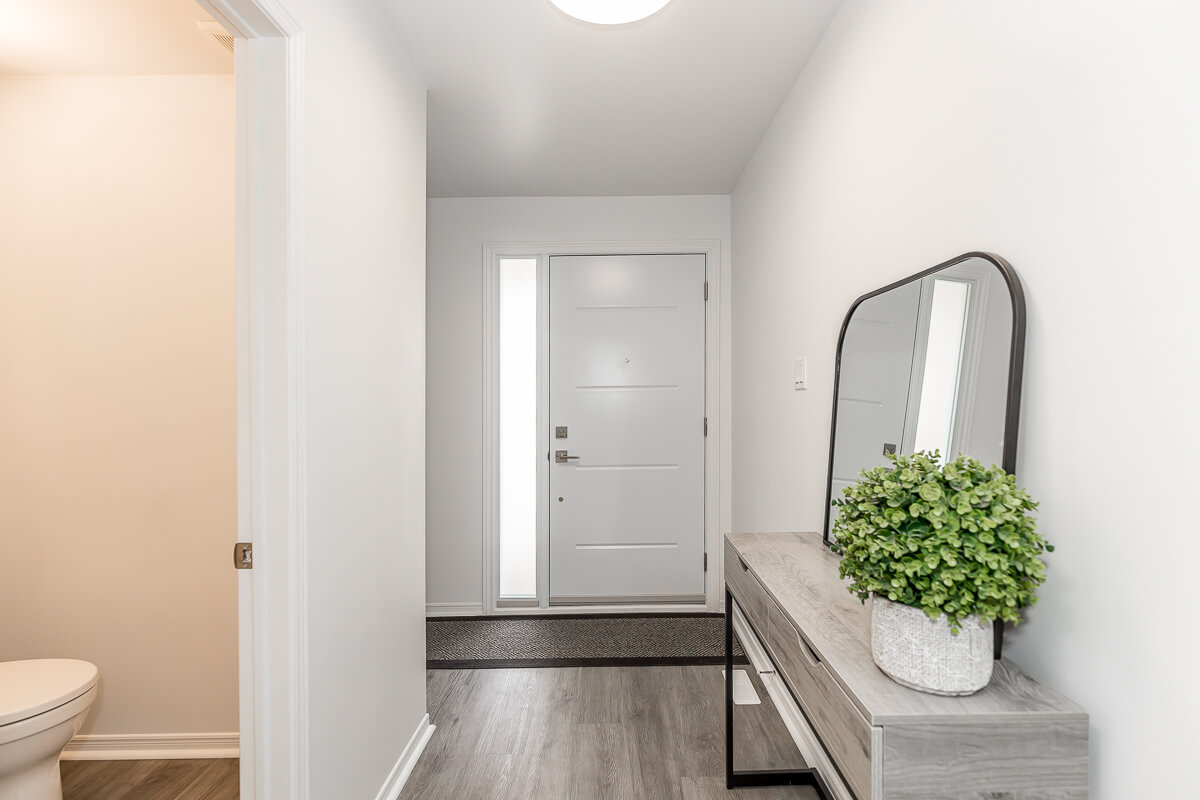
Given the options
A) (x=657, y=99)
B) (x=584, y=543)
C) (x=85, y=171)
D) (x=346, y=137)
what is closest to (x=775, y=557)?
(x=346, y=137)

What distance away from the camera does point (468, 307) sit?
3.80 meters

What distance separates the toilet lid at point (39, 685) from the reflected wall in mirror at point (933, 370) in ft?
7.57

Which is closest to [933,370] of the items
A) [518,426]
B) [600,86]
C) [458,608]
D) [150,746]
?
[600,86]

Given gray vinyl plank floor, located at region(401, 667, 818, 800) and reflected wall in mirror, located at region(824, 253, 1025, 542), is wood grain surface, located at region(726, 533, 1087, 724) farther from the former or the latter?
gray vinyl plank floor, located at region(401, 667, 818, 800)

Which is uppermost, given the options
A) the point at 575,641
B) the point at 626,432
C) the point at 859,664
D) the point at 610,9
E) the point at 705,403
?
the point at 610,9

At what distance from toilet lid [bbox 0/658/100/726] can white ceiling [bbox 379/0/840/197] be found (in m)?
2.27

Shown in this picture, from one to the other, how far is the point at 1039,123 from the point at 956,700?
3.20 ft

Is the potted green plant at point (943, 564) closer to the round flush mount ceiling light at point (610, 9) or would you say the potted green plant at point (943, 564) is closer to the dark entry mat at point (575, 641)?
the round flush mount ceiling light at point (610, 9)

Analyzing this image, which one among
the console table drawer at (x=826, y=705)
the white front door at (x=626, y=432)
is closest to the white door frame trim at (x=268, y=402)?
the console table drawer at (x=826, y=705)

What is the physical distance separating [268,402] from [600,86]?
181 cm

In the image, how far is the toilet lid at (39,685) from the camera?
1.67 meters

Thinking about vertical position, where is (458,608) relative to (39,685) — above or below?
below

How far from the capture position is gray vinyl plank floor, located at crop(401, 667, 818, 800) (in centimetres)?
208

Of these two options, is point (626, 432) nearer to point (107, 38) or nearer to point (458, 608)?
point (458, 608)
